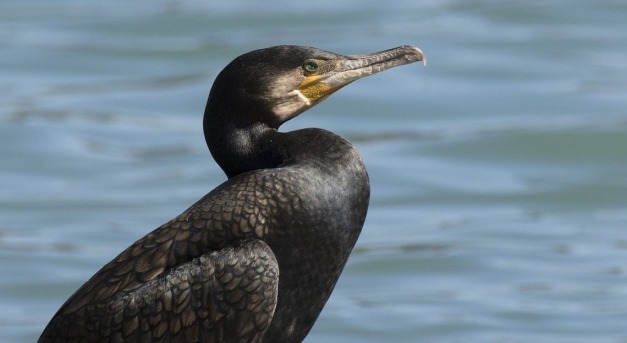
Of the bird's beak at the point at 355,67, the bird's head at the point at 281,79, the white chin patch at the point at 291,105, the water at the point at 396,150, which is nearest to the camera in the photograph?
the bird's head at the point at 281,79

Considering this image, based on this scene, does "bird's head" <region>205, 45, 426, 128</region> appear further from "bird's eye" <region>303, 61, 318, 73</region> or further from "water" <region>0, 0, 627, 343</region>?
"water" <region>0, 0, 627, 343</region>

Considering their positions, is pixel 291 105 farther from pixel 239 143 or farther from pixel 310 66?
pixel 239 143

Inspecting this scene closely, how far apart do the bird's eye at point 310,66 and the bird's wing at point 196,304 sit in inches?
38.3

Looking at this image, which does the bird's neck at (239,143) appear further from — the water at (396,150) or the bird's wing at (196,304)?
the water at (396,150)

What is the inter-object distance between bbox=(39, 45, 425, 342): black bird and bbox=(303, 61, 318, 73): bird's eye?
11 centimetres

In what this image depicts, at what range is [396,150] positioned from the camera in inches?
681

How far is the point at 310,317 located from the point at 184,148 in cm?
895

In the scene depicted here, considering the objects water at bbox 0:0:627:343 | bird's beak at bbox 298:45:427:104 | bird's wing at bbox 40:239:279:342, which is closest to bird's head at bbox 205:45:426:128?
bird's beak at bbox 298:45:427:104

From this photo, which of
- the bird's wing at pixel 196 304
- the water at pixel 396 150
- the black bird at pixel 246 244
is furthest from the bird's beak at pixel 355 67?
the water at pixel 396 150

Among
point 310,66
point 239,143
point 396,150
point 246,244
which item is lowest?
point 246,244

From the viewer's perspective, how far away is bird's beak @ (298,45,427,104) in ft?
28.6

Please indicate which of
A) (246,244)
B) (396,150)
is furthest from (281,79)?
(396,150)

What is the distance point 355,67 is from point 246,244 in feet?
4.02

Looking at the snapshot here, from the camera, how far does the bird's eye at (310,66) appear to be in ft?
28.2
